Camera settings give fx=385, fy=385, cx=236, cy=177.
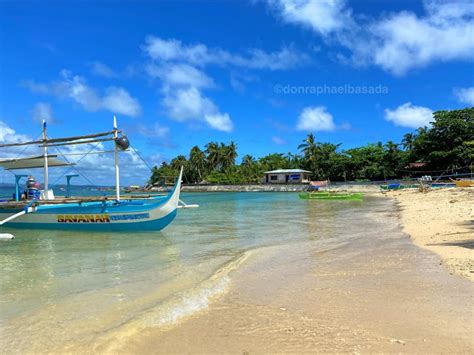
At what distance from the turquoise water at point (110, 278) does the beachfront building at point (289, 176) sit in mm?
55757

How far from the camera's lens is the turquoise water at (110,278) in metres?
5.03

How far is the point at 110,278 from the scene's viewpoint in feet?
25.1

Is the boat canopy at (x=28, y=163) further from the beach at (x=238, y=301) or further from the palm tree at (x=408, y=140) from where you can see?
the palm tree at (x=408, y=140)

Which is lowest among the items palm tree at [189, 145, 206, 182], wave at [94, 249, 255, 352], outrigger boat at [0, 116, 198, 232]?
wave at [94, 249, 255, 352]

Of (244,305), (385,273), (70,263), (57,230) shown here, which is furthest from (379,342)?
(57,230)

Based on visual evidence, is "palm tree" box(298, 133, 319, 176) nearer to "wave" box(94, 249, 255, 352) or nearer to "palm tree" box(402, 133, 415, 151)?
"palm tree" box(402, 133, 415, 151)

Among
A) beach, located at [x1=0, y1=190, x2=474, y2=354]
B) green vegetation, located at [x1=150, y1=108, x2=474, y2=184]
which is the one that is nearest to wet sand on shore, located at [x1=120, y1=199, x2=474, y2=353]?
beach, located at [x1=0, y1=190, x2=474, y2=354]

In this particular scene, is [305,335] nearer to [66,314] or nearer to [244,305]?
[244,305]

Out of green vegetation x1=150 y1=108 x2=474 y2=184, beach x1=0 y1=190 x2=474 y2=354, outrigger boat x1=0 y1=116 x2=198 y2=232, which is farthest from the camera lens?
green vegetation x1=150 y1=108 x2=474 y2=184

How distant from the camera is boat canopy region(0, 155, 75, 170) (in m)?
17.2

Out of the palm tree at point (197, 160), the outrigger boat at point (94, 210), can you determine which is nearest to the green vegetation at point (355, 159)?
the palm tree at point (197, 160)

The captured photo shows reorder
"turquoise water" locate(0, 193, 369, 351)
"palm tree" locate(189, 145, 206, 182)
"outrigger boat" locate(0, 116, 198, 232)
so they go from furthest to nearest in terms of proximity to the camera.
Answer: "palm tree" locate(189, 145, 206, 182), "outrigger boat" locate(0, 116, 198, 232), "turquoise water" locate(0, 193, 369, 351)

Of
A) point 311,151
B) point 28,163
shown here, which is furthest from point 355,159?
point 28,163

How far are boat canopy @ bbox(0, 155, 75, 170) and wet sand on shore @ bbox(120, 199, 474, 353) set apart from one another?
13.4 metres
